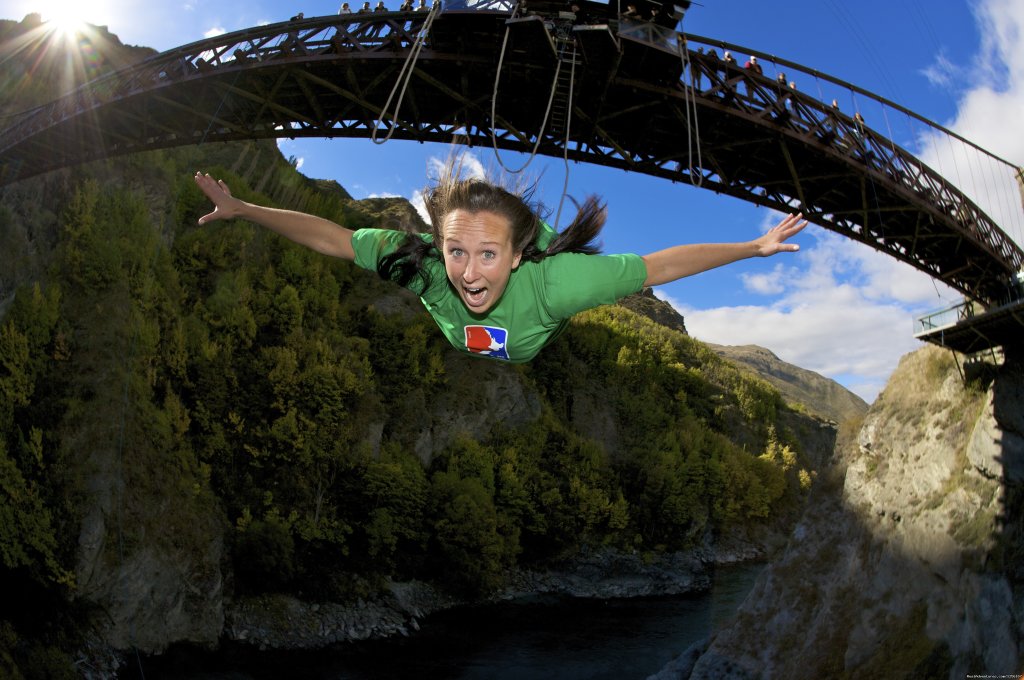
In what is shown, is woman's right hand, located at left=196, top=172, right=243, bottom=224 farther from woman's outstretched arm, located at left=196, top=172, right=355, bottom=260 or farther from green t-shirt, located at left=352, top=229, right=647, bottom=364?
green t-shirt, located at left=352, top=229, right=647, bottom=364

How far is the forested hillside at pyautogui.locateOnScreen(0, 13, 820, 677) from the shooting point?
782 inches

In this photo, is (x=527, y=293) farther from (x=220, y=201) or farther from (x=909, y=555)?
(x=909, y=555)

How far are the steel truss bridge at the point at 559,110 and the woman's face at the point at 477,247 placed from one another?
27.9 ft

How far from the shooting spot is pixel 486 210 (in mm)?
3256

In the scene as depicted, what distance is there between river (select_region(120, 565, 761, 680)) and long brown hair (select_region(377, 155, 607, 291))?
1897cm

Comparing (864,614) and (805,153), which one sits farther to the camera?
(805,153)

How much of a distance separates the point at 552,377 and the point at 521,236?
51.1 meters

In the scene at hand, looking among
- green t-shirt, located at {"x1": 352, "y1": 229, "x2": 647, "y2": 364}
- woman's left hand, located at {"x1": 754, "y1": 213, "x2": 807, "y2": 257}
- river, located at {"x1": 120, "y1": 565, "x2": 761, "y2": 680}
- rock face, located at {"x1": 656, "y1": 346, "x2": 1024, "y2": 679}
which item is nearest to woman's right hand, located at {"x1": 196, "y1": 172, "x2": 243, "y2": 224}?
green t-shirt, located at {"x1": 352, "y1": 229, "x2": 647, "y2": 364}

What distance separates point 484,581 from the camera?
1347 inches

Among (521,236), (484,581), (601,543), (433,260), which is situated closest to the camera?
(521,236)

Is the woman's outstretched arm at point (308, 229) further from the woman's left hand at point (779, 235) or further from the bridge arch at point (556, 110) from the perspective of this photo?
the bridge arch at point (556, 110)

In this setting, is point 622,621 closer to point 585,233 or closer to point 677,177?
point 677,177

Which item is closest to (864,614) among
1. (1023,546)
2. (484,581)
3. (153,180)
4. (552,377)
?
(1023,546)

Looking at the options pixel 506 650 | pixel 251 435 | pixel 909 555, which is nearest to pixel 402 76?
pixel 909 555
